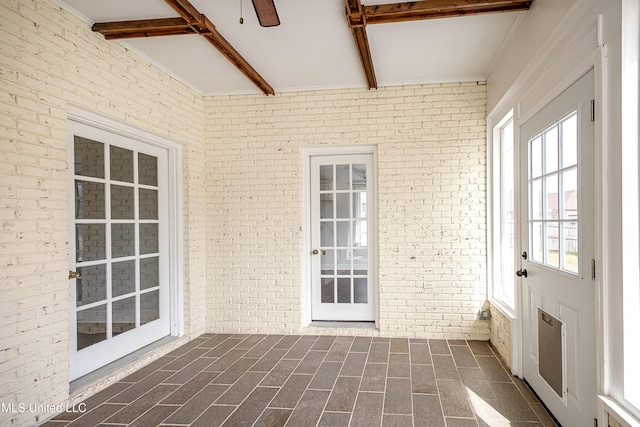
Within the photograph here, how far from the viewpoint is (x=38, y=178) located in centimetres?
262

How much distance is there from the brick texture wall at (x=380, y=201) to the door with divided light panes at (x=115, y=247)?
785mm

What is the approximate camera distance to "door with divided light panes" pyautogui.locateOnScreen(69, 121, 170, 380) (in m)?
3.13

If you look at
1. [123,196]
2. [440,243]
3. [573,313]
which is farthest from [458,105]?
[123,196]

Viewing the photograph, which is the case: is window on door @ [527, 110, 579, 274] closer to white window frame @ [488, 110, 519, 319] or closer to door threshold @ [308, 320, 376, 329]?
white window frame @ [488, 110, 519, 319]

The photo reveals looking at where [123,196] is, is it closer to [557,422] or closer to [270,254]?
[270,254]

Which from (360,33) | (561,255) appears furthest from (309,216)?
(561,255)

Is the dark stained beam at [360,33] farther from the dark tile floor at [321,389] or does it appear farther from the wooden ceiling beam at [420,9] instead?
the dark tile floor at [321,389]

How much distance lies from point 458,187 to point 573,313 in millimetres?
2302

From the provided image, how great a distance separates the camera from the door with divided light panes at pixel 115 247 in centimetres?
313

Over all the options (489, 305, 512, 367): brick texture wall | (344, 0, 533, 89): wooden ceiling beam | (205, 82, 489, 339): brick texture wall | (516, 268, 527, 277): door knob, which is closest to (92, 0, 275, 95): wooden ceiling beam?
(344, 0, 533, 89): wooden ceiling beam

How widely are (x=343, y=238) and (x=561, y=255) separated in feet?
8.71
